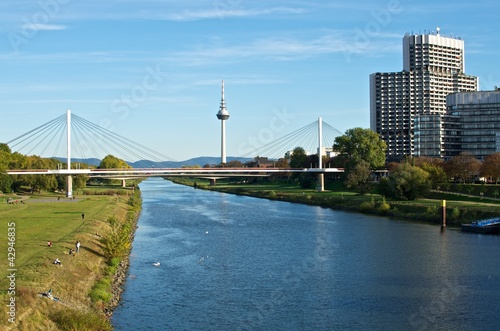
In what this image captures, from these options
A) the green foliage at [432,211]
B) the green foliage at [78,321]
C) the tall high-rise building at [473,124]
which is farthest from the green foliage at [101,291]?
the tall high-rise building at [473,124]

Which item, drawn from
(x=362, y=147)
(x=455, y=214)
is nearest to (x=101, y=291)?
(x=455, y=214)

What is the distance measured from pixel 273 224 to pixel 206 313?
2535cm

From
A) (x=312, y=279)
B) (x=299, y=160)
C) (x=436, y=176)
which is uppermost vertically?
(x=299, y=160)

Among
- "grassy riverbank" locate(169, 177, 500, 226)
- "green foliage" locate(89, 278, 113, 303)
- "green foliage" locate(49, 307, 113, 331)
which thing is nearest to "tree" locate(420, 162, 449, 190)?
"grassy riverbank" locate(169, 177, 500, 226)

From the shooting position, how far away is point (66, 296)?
20.1 metres

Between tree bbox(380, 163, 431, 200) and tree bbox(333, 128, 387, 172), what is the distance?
77.8 ft

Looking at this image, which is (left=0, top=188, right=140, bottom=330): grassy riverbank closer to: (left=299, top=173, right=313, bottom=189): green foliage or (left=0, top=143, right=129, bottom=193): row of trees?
(left=0, top=143, right=129, bottom=193): row of trees

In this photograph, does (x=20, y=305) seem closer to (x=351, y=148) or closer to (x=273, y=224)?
(x=273, y=224)

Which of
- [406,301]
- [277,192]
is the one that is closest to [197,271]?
[406,301]

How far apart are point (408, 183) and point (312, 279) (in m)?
31.0

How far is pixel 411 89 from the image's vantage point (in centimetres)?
12288

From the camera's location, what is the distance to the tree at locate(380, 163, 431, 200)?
5391cm

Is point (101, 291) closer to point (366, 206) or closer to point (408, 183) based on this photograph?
point (366, 206)

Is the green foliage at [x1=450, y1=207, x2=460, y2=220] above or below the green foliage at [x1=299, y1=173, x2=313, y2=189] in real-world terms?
below
